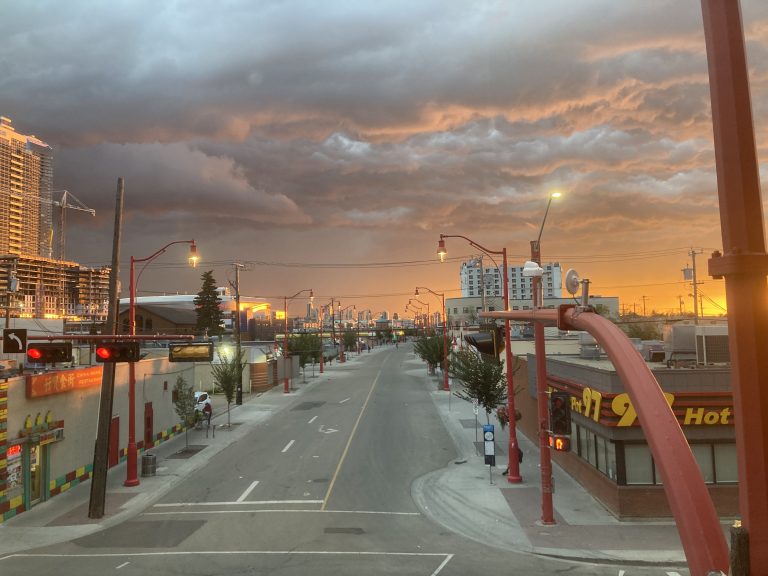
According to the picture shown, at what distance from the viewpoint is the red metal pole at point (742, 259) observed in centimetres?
297

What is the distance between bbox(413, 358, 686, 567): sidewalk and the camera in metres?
14.2

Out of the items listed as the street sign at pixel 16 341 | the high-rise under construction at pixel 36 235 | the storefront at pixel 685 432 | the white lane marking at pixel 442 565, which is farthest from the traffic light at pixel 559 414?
the high-rise under construction at pixel 36 235

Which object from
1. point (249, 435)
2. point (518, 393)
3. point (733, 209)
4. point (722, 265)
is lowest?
point (249, 435)

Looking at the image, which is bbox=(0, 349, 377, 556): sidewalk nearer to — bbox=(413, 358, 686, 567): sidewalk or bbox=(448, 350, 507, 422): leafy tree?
bbox=(413, 358, 686, 567): sidewalk

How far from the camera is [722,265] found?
10.3ft

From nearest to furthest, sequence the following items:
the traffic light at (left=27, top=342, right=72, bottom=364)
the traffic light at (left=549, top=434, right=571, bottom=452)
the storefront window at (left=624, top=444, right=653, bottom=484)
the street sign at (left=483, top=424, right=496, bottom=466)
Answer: the traffic light at (left=549, top=434, right=571, bottom=452)
the traffic light at (left=27, top=342, right=72, bottom=364)
the storefront window at (left=624, top=444, right=653, bottom=484)
the street sign at (left=483, top=424, right=496, bottom=466)

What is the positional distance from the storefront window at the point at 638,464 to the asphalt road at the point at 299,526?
4271 millimetres

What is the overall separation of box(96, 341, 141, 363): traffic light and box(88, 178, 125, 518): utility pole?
2.66 feet

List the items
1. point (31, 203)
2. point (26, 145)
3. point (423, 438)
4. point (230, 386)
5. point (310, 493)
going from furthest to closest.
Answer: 1. point (31, 203)
2. point (26, 145)
3. point (230, 386)
4. point (423, 438)
5. point (310, 493)

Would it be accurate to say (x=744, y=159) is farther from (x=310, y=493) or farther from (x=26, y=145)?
(x=26, y=145)

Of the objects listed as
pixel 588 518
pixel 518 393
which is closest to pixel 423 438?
pixel 518 393

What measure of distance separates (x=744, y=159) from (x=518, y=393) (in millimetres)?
30173

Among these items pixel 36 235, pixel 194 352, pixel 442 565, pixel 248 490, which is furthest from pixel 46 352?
pixel 36 235

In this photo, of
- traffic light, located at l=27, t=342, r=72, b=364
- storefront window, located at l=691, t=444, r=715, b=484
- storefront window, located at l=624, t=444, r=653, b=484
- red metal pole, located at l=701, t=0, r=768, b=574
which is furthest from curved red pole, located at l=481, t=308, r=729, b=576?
traffic light, located at l=27, t=342, r=72, b=364
